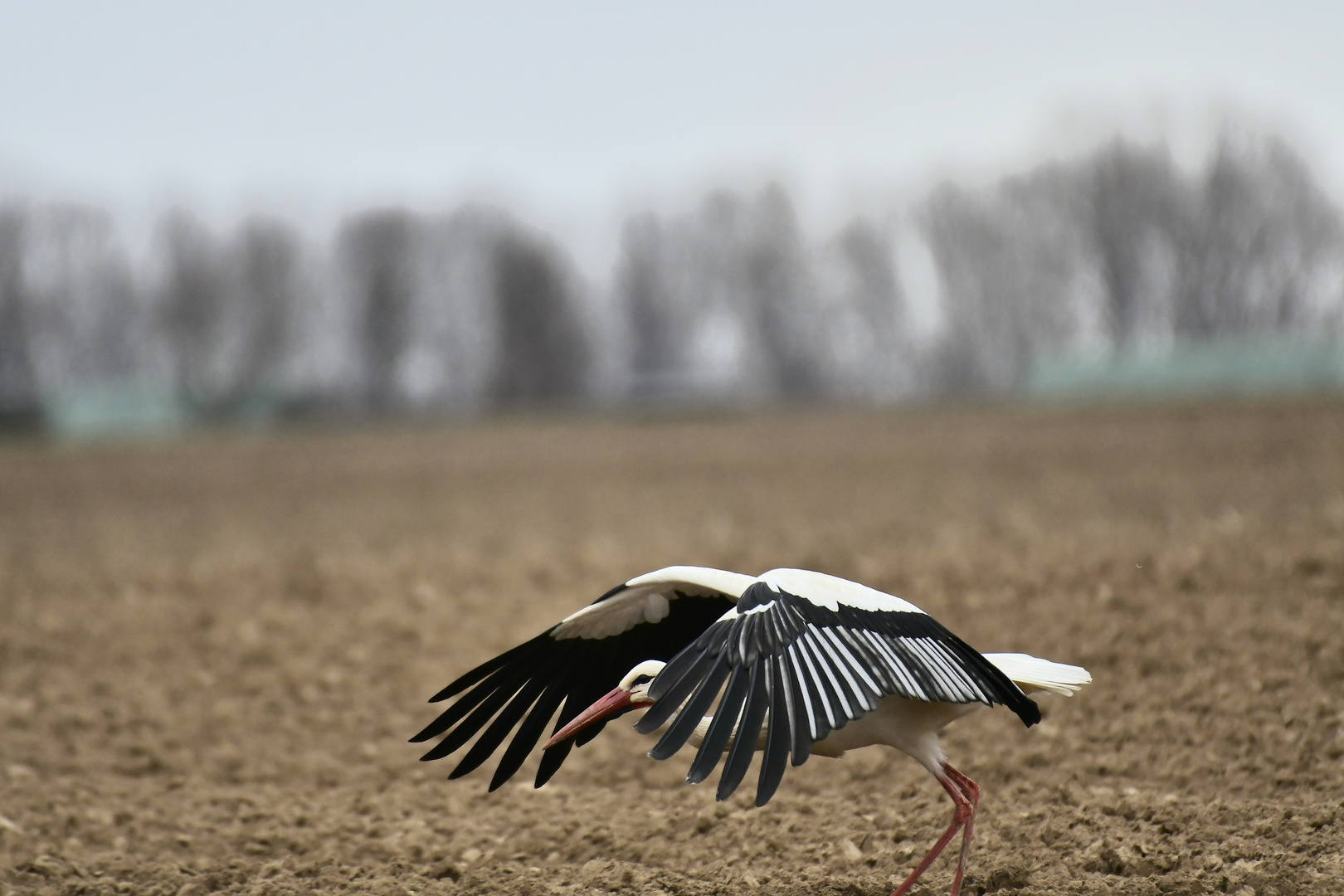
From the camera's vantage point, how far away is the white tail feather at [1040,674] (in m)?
4.60

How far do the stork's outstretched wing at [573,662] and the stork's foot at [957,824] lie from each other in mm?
1098

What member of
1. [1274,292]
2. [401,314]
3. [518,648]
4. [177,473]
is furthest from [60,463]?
[401,314]

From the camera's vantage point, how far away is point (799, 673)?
378 cm

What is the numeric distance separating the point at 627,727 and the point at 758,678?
417 centimetres

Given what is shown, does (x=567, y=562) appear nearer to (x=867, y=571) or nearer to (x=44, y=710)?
(x=867, y=571)

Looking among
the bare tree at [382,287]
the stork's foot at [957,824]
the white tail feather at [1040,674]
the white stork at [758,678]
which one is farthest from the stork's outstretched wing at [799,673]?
the bare tree at [382,287]

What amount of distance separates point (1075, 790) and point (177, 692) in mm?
6170

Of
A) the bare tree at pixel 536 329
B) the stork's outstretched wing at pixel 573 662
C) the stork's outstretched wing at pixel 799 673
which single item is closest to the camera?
the stork's outstretched wing at pixel 799 673

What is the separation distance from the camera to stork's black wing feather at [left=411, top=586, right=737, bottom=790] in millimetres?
5086

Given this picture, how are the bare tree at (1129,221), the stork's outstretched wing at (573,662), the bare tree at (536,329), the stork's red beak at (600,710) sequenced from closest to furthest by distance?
the stork's red beak at (600,710) → the stork's outstretched wing at (573,662) → the bare tree at (1129,221) → the bare tree at (536,329)

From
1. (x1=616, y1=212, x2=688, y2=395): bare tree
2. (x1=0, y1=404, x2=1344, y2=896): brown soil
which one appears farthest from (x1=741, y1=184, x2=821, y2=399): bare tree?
(x1=0, y1=404, x2=1344, y2=896): brown soil

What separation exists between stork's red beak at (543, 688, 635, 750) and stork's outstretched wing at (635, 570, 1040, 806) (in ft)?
1.99

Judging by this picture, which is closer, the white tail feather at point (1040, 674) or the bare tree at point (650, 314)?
the white tail feather at point (1040, 674)

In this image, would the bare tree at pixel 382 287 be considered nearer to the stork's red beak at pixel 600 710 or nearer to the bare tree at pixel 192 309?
the bare tree at pixel 192 309
